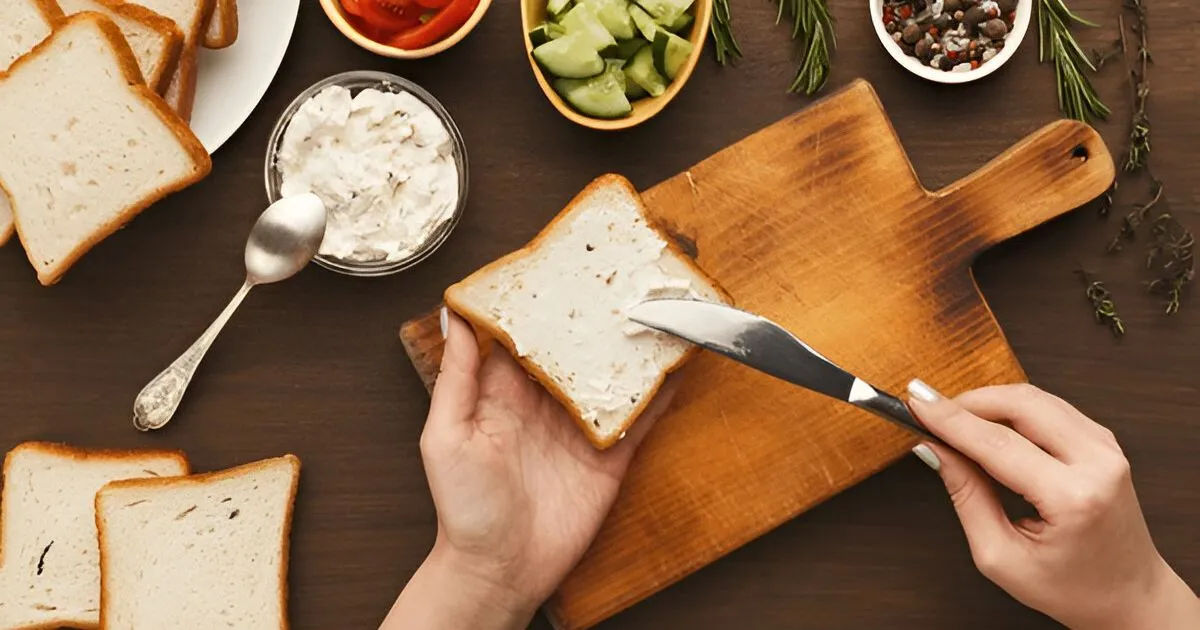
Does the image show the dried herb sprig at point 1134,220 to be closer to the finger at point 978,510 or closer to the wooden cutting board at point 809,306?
the wooden cutting board at point 809,306

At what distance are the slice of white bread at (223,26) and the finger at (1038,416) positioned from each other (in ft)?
6.35

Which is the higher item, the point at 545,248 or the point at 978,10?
the point at 978,10

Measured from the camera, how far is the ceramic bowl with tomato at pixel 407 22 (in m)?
2.35

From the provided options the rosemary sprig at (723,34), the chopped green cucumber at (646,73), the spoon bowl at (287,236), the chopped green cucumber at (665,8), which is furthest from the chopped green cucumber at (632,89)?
the spoon bowl at (287,236)

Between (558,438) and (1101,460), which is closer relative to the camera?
(1101,460)

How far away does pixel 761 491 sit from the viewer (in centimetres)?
246

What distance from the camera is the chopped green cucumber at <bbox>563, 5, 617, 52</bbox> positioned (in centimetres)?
228

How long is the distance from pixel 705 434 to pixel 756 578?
43 centimetres

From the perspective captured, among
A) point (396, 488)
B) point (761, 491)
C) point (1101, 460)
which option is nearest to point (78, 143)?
point (396, 488)

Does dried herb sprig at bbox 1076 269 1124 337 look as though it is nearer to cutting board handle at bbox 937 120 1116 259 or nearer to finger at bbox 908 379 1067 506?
cutting board handle at bbox 937 120 1116 259

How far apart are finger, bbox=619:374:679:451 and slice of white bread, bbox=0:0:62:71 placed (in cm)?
171

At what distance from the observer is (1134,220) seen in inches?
101

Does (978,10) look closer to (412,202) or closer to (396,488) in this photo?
(412,202)

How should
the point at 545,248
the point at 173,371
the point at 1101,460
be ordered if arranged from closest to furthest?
the point at 1101,460 → the point at 545,248 → the point at 173,371
